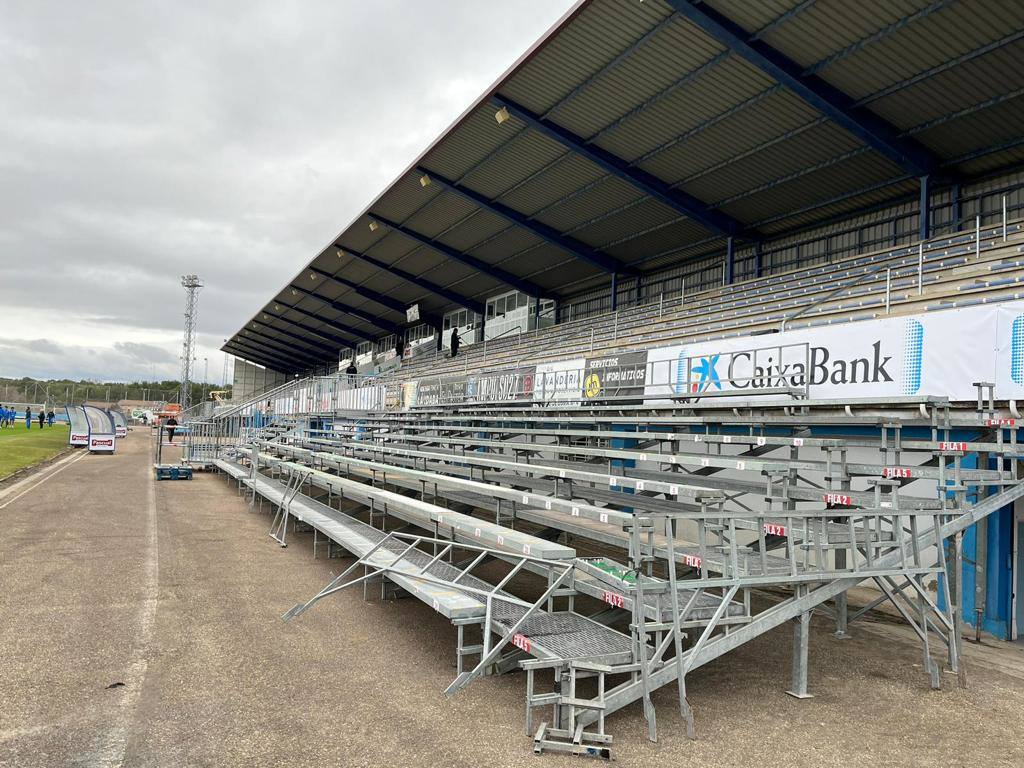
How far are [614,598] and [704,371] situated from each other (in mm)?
6534

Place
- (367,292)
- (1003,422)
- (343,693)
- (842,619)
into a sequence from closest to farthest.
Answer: (343,693), (1003,422), (842,619), (367,292)

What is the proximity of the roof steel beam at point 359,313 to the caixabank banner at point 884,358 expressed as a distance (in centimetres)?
3226

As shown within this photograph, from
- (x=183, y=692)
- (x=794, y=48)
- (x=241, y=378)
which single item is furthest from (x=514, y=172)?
(x=241, y=378)

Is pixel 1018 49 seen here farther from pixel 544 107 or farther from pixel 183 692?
pixel 183 692

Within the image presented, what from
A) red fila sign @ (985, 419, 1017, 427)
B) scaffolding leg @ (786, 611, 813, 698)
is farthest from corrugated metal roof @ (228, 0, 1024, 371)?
scaffolding leg @ (786, 611, 813, 698)

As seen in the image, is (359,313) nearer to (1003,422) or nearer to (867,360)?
(867,360)

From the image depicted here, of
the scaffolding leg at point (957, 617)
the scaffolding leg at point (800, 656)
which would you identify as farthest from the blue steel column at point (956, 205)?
the scaffolding leg at point (800, 656)

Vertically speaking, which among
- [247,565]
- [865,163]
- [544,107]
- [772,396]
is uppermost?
[544,107]

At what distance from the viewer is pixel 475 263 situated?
1059 inches

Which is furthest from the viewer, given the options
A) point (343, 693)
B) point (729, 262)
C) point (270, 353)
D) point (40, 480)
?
point (270, 353)

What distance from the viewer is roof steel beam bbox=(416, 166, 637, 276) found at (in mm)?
20953

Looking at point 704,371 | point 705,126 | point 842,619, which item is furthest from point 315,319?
point 842,619

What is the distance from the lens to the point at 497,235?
78.8 ft

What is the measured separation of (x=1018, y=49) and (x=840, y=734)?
38.7 ft
